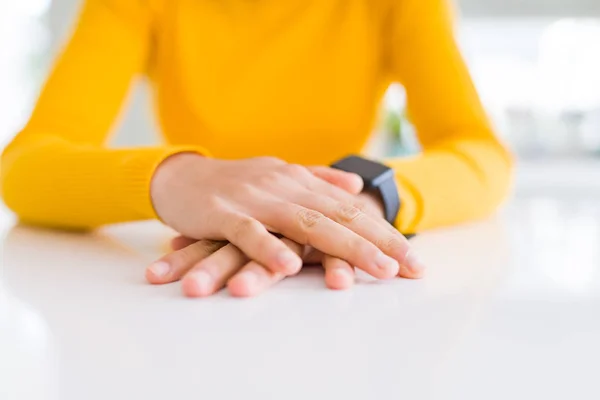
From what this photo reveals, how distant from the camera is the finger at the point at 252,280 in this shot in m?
0.57

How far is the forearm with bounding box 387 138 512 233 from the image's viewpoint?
88 cm

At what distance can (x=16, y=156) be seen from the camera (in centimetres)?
101

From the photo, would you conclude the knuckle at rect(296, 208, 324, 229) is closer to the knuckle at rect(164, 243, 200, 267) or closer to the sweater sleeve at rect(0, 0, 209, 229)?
the knuckle at rect(164, 243, 200, 267)

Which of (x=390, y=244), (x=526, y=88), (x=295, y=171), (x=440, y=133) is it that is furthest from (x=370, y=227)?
(x=526, y=88)

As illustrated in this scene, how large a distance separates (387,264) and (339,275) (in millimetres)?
49

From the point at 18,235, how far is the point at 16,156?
0.50 ft

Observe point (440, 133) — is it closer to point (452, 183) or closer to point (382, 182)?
point (452, 183)

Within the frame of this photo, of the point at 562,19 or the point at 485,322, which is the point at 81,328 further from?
the point at 562,19

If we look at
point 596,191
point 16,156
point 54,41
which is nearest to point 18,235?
point 16,156

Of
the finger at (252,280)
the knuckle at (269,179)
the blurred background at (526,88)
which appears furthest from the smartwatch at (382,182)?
the blurred background at (526,88)

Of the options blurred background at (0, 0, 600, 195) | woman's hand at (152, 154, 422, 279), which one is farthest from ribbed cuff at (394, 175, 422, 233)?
blurred background at (0, 0, 600, 195)

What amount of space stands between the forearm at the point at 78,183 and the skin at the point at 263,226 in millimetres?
28

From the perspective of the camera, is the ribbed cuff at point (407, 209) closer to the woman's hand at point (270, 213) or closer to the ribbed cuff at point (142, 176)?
the woman's hand at point (270, 213)

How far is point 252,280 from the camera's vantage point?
0.58 m
